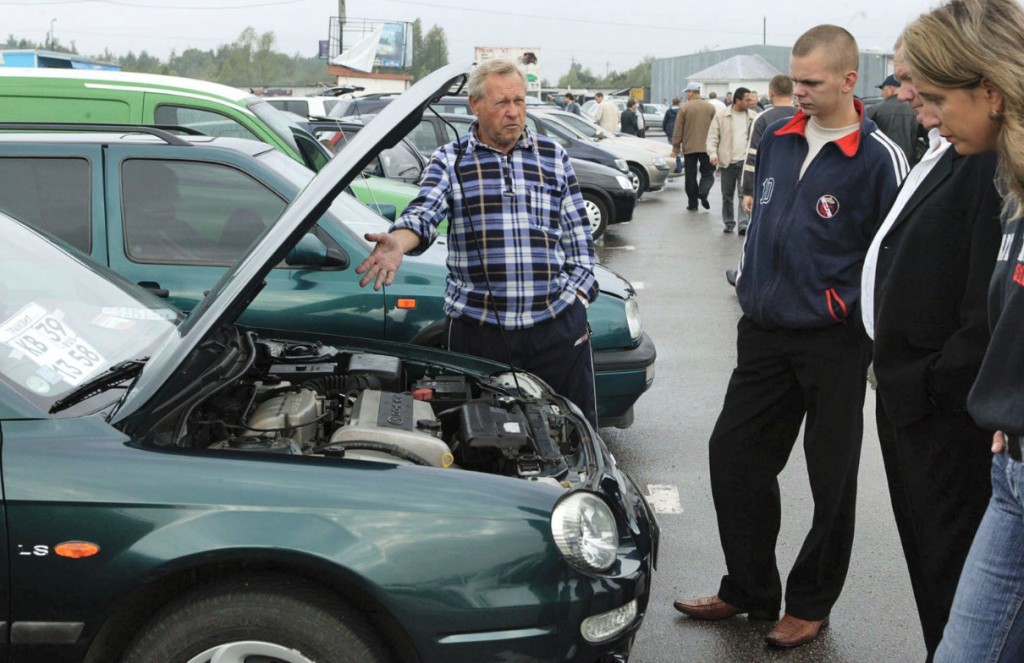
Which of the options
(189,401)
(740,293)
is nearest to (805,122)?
(740,293)

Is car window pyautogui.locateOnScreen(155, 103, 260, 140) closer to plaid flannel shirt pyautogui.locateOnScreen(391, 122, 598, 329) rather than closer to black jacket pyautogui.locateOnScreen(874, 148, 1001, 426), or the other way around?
plaid flannel shirt pyautogui.locateOnScreen(391, 122, 598, 329)

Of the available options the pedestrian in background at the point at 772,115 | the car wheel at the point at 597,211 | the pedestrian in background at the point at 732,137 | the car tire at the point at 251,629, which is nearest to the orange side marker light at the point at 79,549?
the car tire at the point at 251,629

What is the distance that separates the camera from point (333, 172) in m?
2.91

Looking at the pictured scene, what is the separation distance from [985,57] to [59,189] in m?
4.04

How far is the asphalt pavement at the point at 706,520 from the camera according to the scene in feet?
12.4

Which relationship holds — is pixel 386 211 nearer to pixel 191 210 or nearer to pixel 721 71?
pixel 191 210

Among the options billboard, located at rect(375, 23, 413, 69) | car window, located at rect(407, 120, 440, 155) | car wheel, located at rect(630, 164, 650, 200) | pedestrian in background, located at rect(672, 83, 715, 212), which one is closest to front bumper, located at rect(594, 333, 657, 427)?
car window, located at rect(407, 120, 440, 155)

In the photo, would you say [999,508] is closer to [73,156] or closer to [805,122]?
[805,122]

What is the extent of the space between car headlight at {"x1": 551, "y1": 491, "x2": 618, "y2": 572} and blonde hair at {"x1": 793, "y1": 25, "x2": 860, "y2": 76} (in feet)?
5.07

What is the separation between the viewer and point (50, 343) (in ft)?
9.76

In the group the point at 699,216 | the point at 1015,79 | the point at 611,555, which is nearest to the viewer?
the point at 1015,79

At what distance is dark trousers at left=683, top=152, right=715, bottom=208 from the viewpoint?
16.6 meters

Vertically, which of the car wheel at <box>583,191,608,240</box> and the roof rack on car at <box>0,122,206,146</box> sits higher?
the roof rack on car at <box>0,122,206,146</box>

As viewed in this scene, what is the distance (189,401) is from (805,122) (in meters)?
2.05
